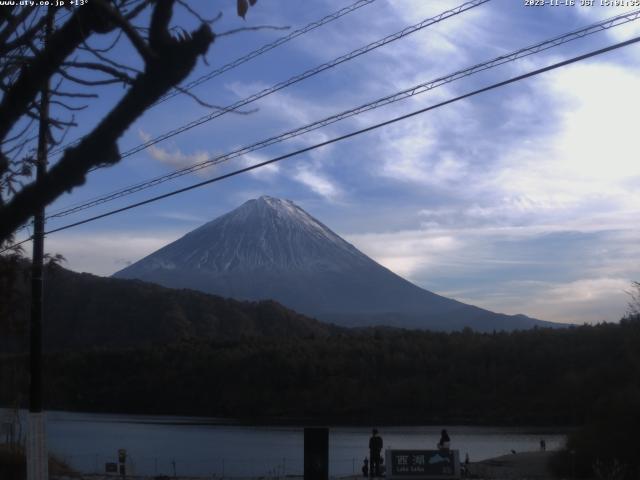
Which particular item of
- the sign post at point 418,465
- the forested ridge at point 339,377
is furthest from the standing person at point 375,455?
the forested ridge at point 339,377

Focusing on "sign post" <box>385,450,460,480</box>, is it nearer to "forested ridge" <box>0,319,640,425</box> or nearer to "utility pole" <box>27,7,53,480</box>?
"utility pole" <box>27,7,53,480</box>

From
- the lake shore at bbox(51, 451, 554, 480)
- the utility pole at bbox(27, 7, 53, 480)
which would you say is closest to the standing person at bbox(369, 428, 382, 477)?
the lake shore at bbox(51, 451, 554, 480)

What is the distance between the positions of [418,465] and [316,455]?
14.6ft

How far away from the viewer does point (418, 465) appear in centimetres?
1966

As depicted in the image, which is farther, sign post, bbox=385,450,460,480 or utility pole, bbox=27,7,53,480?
sign post, bbox=385,450,460,480

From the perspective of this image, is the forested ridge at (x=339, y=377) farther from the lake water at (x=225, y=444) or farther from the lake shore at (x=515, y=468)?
the lake shore at (x=515, y=468)

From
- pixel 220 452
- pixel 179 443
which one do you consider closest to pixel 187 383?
pixel 179 443

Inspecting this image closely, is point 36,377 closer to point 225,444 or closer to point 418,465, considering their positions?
point 418,465

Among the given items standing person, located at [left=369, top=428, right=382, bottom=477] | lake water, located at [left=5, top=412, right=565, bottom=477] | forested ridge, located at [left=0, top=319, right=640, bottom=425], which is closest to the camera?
standing person, located at [left=369, top=428, right=382, bottom=477]

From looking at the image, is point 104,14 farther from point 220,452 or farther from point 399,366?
point 399,366

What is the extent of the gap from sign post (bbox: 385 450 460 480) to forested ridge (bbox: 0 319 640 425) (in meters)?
55.8

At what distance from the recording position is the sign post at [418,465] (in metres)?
19.6

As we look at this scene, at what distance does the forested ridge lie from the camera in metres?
77.8

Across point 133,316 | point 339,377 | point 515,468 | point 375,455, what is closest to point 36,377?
point 375,455
